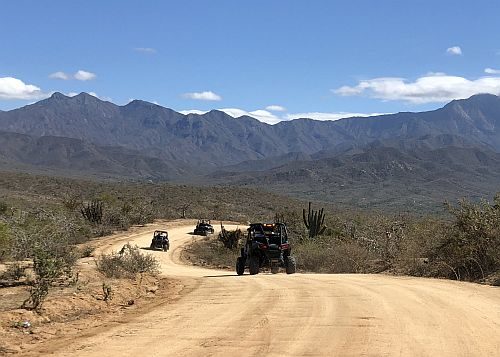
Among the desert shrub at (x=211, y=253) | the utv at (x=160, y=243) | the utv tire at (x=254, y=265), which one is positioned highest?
the utv tire at (x=254, y=265)

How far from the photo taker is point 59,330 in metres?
9.59

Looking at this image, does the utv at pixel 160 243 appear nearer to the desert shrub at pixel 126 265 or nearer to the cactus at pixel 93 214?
the cactus at pixel 93 214

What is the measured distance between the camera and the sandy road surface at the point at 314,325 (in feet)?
26.3

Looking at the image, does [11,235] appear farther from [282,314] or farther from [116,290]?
[282,314]

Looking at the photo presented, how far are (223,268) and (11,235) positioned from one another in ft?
44.5

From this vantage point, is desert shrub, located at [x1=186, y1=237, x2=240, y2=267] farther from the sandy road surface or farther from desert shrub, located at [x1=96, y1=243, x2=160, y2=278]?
the sandy road surface

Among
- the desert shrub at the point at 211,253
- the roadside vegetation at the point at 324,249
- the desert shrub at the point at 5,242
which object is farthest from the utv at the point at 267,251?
the desert shrub at the point at 211,253

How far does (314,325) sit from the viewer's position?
9484 mm

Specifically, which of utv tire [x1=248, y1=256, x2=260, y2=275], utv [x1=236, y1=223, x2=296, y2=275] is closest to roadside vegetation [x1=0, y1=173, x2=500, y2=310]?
utv [x1=236, y1=223, x2=296, y2=275]

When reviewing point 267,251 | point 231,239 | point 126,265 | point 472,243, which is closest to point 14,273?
point 126,265

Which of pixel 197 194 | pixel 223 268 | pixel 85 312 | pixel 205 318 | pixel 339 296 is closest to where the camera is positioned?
pixel 205 318

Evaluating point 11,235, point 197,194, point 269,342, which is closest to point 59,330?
point 269,342

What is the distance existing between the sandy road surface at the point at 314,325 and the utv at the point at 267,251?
6805 millimetres

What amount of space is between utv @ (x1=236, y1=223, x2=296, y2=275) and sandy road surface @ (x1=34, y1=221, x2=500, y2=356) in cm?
681
